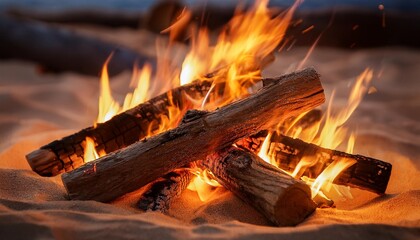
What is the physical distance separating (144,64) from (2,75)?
219 cm

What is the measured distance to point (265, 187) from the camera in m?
2.36

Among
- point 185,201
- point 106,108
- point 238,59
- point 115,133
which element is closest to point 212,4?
point 238,59

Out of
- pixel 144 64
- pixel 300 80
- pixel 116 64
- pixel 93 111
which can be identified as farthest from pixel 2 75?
pixel 300 80

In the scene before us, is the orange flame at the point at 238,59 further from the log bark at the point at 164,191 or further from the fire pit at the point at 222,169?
the log bark at the point at 164,191

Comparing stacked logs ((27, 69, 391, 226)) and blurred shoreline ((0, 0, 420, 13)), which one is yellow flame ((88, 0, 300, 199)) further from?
blurred shoreline ((0, 0, 420, 13))

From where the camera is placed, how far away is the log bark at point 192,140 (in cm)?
245

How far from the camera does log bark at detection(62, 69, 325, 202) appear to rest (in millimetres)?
2449

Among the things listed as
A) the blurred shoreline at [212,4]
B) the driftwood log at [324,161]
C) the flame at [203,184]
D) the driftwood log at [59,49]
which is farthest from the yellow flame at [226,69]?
the blurred shoreline at [212,4]

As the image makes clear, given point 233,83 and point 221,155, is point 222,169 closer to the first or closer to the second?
point 221,155

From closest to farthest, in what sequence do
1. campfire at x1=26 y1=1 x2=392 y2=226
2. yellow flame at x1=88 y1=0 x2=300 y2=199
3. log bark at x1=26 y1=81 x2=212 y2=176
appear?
campfire at x1=26 y1=1 x2=392 y2=226
log bark at x1=26 y1=81 x2=212 y2=176
yellow flame at x1=88 y1=0 x2=300 y2=199

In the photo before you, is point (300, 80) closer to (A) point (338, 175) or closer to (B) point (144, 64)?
(A) point (338, 175)

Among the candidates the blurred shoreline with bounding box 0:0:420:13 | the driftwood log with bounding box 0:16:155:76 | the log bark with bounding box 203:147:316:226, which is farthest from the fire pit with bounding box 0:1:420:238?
the blurred shoreline with bounding box 0:0:420:13

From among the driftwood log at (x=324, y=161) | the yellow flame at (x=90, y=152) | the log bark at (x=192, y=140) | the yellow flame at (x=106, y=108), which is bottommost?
the driftwood log at (x=324, y=161)

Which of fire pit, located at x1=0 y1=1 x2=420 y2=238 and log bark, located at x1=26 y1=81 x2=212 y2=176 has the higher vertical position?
log bark, located at x1=26 y1=81 x2=212 y2=176
